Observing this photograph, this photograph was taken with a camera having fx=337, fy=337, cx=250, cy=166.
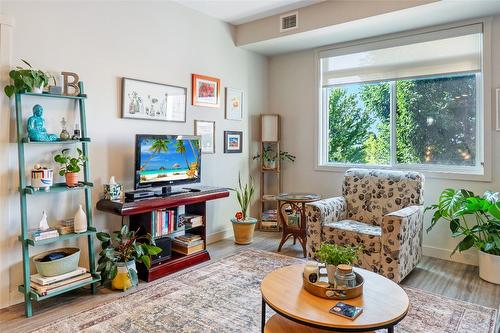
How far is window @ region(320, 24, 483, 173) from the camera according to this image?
11.7 feet

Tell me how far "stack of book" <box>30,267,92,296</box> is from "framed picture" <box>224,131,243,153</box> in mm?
2295

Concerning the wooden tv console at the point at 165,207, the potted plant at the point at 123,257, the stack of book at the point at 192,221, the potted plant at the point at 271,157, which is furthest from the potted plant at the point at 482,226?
the potted plant at the point at 123,257

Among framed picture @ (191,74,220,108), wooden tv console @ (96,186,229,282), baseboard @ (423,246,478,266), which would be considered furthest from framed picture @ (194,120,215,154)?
baseboard @ (423,246,478,266)

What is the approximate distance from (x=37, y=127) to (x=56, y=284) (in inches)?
46.4

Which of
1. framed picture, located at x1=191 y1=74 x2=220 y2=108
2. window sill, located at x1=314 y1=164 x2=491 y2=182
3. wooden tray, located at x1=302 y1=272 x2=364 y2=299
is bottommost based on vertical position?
wooden tray, located at x1=302 y1=272 x2=364 y2=299

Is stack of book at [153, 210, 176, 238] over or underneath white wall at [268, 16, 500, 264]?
underneath

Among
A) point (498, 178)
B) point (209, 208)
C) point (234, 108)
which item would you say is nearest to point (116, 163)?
point (209, 208)

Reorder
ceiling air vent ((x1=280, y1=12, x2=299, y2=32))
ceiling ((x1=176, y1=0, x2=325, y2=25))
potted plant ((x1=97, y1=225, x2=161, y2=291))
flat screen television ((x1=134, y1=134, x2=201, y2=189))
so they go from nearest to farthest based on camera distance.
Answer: potted plant ((x1=97, y1=225, x2=161, y2=291)), flat screen television ((x1=134, y1=134, x2=201, y2=189)), ceiling ((x1=176, y1=0, x2=325, y2=25)), ceiling air vent ((x1=280, y1=12, x2=299, y2=32))

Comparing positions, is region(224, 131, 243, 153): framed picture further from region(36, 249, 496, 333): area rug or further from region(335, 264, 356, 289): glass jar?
region(335, 264, 356, 289): glass jar

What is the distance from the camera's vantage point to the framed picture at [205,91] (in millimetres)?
3953

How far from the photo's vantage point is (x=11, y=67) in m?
2.53

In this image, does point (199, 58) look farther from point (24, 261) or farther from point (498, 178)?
point (498, 178)

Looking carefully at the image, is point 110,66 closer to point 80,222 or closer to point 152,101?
point 152,101

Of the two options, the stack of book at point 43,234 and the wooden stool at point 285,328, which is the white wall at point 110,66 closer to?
the stack of book at point 43,234
